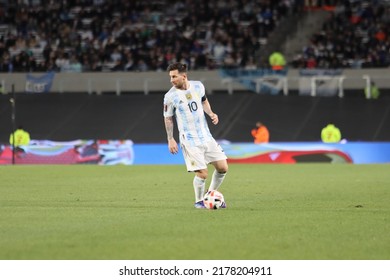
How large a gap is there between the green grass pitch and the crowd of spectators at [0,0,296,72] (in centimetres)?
A: 2219

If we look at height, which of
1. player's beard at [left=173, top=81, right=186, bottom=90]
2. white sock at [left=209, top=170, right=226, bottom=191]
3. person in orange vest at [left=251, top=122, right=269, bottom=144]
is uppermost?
player's beard at [left=173, top=81, right=186, bottom=90]

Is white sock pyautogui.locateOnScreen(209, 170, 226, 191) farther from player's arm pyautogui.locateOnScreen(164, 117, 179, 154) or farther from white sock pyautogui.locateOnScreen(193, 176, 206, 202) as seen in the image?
player's arm pyautogui.locateOnScreen(164, 117, 179, 154)

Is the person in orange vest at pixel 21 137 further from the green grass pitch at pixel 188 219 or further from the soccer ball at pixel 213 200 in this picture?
the soccer ball at pixel 213 200

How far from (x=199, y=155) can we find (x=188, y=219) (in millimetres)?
1921

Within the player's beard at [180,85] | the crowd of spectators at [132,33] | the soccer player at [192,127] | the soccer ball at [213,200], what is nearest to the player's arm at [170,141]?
the soccer player at [192,127]

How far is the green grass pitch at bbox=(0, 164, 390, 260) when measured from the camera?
38.1ft

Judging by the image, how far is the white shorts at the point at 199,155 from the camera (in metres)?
16.6

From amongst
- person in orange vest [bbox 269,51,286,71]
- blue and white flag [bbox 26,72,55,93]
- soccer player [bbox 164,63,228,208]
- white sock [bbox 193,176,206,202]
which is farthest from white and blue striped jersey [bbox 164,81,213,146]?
blue and white flag [bbox 26,72,55,93]

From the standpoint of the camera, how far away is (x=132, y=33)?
49281mm

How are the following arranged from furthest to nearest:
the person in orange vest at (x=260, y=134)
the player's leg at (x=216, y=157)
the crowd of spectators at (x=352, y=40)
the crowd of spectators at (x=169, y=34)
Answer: the crowd of spectators at (x=169, y=34), the crowd of spectators at (x=352, y=40), the person in orange vest at (x=260, y=134), the player's leg at (x=216, y=157)

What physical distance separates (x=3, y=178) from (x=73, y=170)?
15.3 feet

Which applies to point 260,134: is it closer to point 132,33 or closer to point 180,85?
point 132,33

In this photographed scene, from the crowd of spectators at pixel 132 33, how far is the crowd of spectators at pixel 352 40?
2.49 meters

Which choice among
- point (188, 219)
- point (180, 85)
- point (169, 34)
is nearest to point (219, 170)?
point (180, 85)
